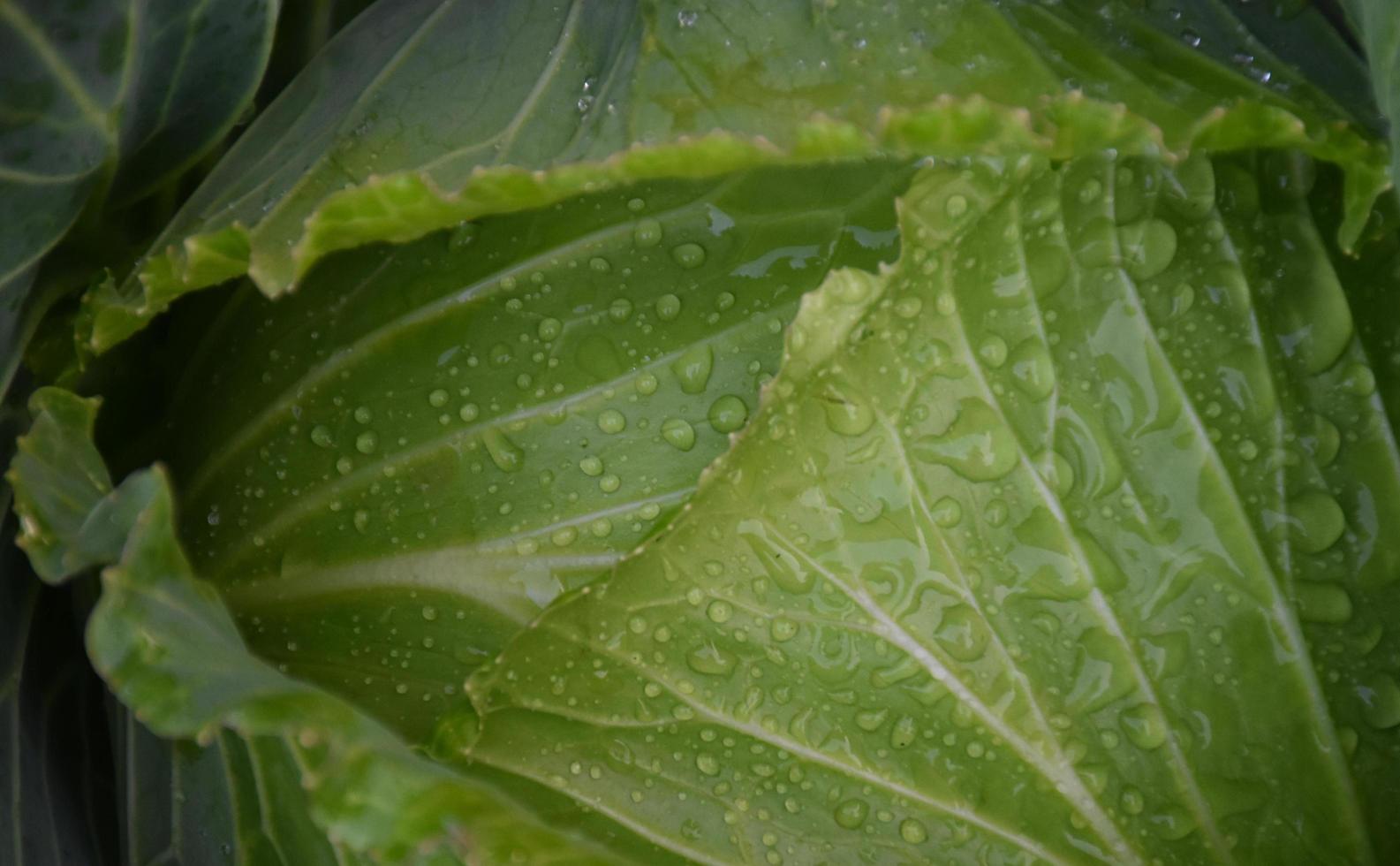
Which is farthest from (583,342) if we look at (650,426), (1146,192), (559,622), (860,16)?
(1146,192)

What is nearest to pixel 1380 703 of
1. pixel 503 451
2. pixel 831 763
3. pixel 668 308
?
pixel 831 763

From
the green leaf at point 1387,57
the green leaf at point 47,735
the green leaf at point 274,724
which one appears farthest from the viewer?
the green leaf at point 47,735

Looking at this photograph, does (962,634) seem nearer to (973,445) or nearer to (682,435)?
(973,445)

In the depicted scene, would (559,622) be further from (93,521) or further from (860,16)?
(860,16)

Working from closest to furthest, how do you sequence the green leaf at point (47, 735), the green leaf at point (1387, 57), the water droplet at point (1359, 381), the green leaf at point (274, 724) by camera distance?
the green leaf at point (274, 724), the green leaf at point (1387, 57), the water droplet at point (1359, 381), the green leaf at point (47, 735)

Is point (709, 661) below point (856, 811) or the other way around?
the other way around

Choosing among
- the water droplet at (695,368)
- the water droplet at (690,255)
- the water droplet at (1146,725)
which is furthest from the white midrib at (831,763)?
the water droplet at (690,255)

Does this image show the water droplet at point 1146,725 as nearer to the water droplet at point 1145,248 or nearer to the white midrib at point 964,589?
the white midrib at point 964,589
